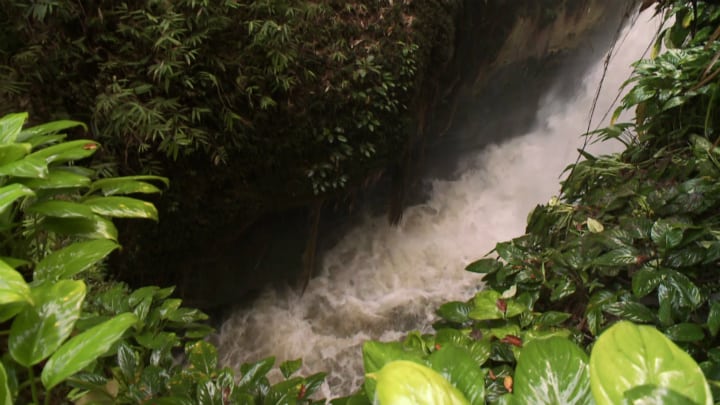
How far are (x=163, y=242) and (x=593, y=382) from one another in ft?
9.21

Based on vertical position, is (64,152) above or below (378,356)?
above

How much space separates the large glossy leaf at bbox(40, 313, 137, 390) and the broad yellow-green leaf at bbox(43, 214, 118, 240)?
24 centimetres

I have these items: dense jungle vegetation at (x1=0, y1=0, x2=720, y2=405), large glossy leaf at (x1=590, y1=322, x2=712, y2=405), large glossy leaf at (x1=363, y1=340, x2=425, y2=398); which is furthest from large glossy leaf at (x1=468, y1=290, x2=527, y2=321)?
large glossy leaf at (x1=590, y1=322, x2=712, y2=405)

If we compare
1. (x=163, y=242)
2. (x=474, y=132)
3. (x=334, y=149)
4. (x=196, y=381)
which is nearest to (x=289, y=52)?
(x=334, y=149)

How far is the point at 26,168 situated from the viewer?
65cm

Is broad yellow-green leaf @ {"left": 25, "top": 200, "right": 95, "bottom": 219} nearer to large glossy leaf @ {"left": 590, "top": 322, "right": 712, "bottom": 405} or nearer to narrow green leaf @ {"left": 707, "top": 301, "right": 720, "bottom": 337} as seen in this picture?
large glossy leaf @ {"left": 590, "top": 322, "right": 712, "bottom": 405}

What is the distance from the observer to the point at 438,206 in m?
4.81

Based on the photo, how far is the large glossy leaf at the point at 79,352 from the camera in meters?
0.55

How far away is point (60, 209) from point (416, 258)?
373 centimetres

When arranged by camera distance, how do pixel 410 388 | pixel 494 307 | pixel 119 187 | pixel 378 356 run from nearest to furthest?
1. pixel 410 388
2. pixel 378 356
3. pixel 119 187
4. pixel 494 307

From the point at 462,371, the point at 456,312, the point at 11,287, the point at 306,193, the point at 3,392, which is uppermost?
the point at 306,193

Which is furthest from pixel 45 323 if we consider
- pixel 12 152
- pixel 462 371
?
pixel 462 371

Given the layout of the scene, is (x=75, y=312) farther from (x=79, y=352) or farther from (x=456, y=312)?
(x=456, y=312)

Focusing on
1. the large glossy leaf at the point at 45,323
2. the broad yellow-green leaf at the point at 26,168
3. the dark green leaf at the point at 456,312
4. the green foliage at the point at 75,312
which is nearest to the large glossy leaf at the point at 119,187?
the green foliage at the point at 75,312
